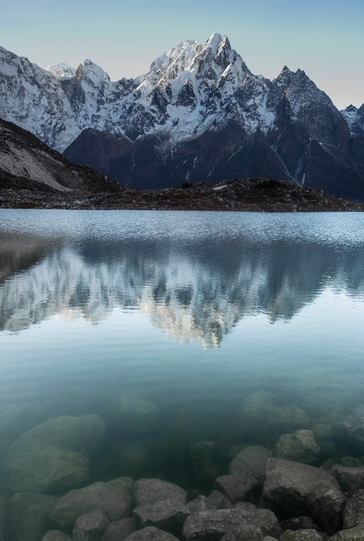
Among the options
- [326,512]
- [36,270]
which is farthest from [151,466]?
[36,270]

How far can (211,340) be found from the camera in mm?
19297

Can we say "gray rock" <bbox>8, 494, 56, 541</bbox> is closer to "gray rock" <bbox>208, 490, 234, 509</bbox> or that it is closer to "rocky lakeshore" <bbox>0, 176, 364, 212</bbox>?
"gray rock" <bbox>208, 490, 234, 509</bbox>

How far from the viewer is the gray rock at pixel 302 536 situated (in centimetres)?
751

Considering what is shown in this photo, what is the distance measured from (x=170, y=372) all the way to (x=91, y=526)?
746 cm

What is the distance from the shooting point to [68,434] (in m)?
11.6

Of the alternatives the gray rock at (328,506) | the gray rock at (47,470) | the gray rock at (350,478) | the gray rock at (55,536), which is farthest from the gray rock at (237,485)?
the gray rock at (55,536)

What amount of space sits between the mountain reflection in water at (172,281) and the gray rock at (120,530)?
35.0 ft

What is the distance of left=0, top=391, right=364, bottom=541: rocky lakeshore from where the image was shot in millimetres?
8266

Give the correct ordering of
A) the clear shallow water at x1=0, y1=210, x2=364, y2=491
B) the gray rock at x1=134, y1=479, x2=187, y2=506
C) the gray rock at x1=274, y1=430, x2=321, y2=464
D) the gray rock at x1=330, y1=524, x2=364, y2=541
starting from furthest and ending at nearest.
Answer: the clear shallow water at x1=0, y1=210, x2=364, y2=491 → the gray rock at x1=274, y1=430, x2=321, y2=464 → the gray rock at x1=134, y1=479, x2=187, y2=506 → the gray rock at x1=330, y1=524, x2=364, y2=541

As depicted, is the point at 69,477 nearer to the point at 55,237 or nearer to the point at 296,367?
the point at 296,367

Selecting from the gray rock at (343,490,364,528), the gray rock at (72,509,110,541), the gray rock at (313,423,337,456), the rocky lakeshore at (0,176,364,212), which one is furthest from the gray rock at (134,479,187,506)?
the rocky lakeshore at (0,176,364,212)

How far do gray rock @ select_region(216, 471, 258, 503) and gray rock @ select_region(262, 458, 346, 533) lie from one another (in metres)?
0.48

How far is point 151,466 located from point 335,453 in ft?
16.2

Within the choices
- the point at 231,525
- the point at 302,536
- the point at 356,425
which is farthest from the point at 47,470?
the point at 356,425
